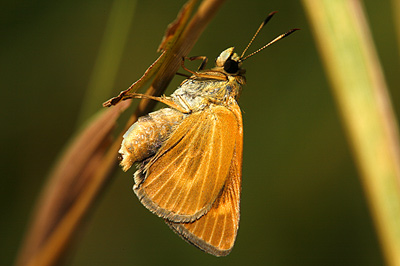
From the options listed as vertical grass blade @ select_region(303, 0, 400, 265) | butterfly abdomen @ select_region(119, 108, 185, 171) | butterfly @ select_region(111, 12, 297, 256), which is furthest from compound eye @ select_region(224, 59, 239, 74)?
vertical grass blade @ select_region(303, 0, 400, 265)

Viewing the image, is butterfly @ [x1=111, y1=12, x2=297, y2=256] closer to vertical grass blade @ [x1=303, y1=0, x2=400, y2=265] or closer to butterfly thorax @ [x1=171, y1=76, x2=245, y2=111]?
butterfly thorax @ [x1=171, y1=76, x2=245, y2=111]

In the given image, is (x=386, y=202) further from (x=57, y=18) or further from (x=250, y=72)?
(x=57, y=18)

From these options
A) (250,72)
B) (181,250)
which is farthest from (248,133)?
(181,250)

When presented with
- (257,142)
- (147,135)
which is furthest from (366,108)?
(257,142)

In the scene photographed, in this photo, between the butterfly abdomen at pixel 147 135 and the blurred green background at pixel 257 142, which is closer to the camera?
the butterfly abdomen at pixel 147 135

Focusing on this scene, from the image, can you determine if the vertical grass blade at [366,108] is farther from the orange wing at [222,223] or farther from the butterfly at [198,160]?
the orange wing at [222,223]

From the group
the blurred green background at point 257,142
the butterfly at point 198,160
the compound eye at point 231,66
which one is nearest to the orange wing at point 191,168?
the butterfly at point 198,160
